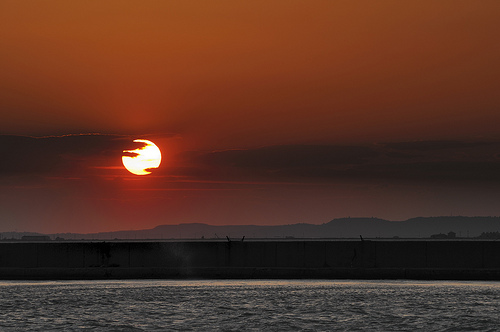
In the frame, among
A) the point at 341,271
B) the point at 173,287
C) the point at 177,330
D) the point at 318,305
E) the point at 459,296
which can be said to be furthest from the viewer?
the point at 341,271

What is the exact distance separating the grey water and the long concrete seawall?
0.61m

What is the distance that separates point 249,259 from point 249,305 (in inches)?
371

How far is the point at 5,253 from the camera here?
36688 mm

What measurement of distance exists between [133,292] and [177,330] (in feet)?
30.6

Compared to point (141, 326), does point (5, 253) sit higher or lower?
higher

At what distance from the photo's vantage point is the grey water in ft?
76.6

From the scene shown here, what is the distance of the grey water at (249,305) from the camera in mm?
23359

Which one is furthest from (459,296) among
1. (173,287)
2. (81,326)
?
(81,326)

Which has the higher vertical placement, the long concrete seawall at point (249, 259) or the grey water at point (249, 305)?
the long concrete seawall at point (249, 259)

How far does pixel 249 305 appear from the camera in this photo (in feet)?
89.8

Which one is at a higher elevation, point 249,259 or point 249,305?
point 249,259

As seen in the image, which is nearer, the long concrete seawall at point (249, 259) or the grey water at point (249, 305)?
the grey water at point (249, 305)

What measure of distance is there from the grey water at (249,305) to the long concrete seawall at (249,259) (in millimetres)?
607

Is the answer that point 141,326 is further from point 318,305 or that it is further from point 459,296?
point 459,296
